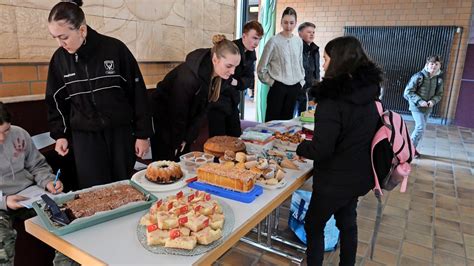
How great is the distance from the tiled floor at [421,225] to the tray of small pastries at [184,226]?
3.67 ft

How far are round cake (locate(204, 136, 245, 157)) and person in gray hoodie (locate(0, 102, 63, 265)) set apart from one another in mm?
727

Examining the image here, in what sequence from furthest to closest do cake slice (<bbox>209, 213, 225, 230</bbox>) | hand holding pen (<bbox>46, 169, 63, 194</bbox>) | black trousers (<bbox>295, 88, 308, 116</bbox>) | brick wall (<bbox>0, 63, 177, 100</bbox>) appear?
black trousers (<bbox>295, 88, 308, 116</bbox>)
brick wall (<bbox>0, 63, 177, 100</bbox>)
hand holding pen (<bbox>46, 169, 63, 194</bbox>)
cake slice (<bbox>209, 213, 225, 230</bbox>)

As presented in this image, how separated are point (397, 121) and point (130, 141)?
4.40ft

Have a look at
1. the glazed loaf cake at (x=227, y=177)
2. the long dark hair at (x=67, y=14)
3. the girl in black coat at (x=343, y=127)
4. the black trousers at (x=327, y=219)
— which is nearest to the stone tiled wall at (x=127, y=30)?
the long dark hair at (x=67, y=14)

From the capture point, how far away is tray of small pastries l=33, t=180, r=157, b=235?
102cm

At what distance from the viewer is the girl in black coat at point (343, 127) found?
1.43 meters

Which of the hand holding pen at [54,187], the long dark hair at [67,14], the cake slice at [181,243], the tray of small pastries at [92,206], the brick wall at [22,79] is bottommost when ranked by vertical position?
the hand holding pen at [54,187]

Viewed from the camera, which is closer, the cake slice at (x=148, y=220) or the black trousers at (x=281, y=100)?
the cake slice at (x=148, y=220)

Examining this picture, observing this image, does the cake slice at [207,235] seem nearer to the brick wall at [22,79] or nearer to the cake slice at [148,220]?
the cake slice at [148,220]

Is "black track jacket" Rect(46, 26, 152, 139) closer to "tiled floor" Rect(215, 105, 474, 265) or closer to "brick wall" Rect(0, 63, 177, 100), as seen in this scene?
"brick wall" Rect(0, 63, 177, 100)

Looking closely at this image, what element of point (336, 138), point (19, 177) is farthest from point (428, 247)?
point (19, 177)

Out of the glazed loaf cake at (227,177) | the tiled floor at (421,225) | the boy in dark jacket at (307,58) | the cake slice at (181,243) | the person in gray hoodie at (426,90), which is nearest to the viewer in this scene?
the cake slice at (181,243)

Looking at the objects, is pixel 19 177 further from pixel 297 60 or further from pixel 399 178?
pixel 297 60

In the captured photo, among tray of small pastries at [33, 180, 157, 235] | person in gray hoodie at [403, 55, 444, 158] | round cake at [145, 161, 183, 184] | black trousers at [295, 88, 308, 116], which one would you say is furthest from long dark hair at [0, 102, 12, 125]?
person in gray hoodie at [403, 55, 444, 158]
